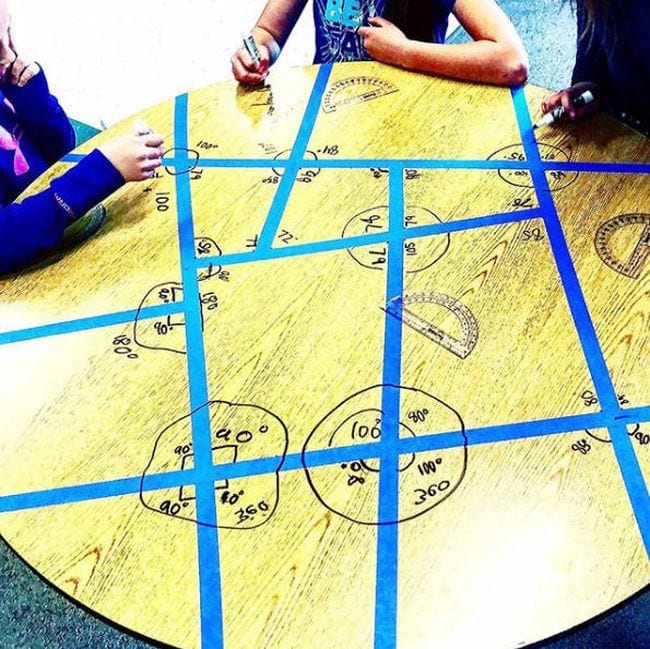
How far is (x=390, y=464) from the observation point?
2.53ft

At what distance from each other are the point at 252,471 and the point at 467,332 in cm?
31

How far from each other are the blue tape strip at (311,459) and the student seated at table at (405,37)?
2.32 feet

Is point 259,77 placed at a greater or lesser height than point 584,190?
greater

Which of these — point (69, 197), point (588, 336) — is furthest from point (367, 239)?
point (69, 197)

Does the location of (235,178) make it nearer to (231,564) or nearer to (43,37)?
(231,564)

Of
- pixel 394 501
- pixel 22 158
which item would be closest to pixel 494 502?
pixel 394 501

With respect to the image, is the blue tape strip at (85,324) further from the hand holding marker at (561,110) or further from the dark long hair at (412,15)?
the dark long hair at (412,15)

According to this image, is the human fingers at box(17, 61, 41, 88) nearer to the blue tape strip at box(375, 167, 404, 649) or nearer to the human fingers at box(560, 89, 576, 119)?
the blue tape strip at box(375, 167, 404, 649)

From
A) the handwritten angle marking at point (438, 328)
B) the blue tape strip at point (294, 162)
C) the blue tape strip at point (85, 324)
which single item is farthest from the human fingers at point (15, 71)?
the handwritten angle marking at point (438, 328)

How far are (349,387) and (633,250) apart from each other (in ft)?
1.43

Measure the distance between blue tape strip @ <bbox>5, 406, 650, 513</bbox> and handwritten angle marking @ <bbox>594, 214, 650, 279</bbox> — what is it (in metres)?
0.23

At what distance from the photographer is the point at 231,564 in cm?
71

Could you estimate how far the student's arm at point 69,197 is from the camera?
1.04m

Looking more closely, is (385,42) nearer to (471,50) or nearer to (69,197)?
(471,50)
